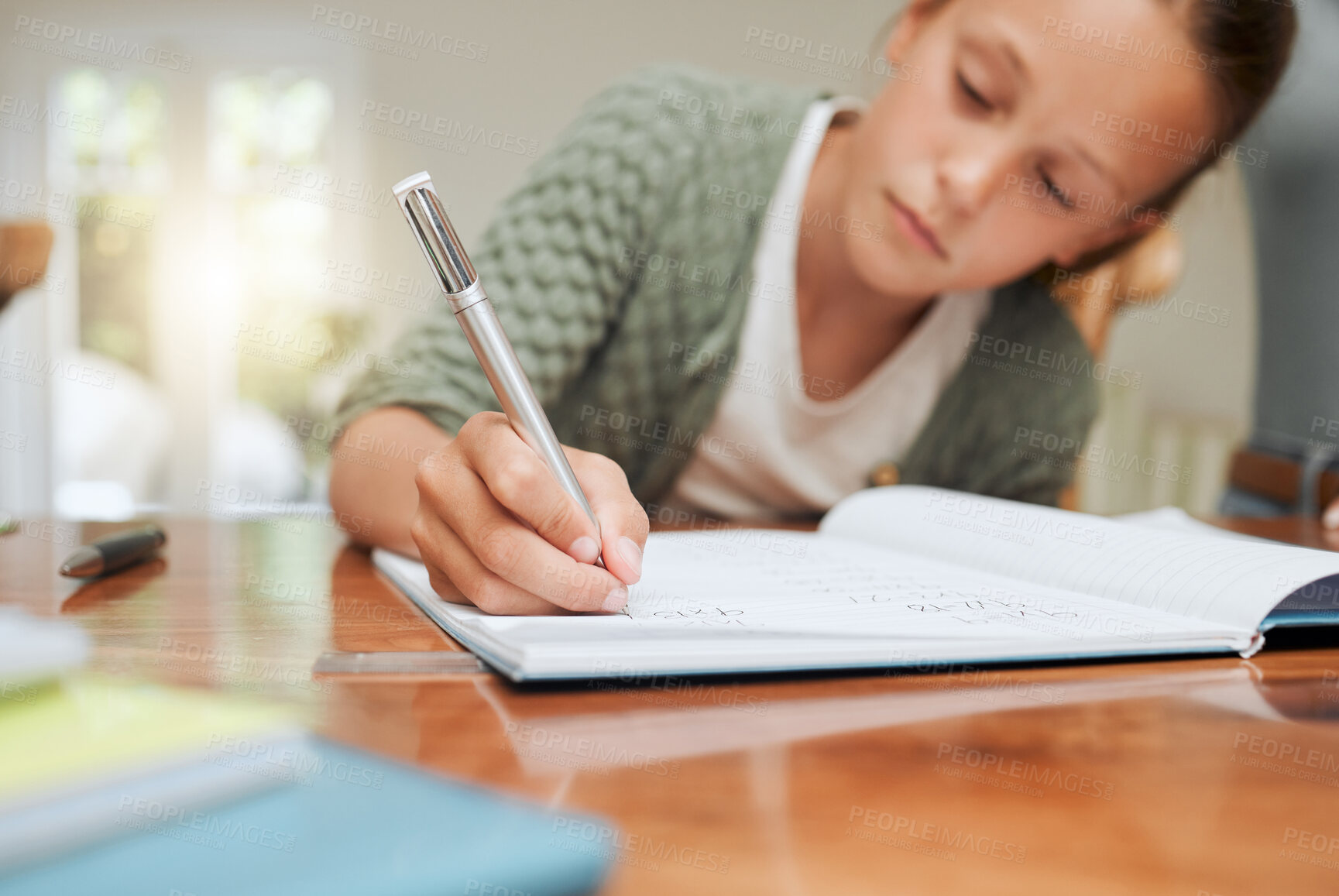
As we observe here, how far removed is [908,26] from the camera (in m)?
0.85

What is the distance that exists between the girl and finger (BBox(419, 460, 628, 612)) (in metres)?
0.13

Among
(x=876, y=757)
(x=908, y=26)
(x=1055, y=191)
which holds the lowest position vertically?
(x=876, y=757)

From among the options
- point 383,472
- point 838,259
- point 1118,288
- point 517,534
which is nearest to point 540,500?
point 517,534

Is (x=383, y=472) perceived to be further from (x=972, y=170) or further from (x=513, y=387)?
(x=972, y=170)

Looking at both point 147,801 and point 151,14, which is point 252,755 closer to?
point 147,801

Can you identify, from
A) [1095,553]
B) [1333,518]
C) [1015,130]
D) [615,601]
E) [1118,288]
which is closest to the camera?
[615,601]

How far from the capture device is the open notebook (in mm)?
297

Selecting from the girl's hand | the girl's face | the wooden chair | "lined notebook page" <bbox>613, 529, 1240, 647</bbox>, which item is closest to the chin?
the girl's face

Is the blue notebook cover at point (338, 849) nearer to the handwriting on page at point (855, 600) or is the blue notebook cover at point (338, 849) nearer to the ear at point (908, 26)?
the handwriting on page at point (855, 600)

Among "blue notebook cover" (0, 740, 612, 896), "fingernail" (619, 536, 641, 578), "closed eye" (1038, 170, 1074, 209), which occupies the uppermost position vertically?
"closed eye" (1038, 170, 1074, 209)

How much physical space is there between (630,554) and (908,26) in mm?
660

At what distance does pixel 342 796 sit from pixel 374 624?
20cm

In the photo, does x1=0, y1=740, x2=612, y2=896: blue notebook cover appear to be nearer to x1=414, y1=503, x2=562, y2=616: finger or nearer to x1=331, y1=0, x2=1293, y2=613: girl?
x1=414, y1=503, x2=562, y2=616: finger

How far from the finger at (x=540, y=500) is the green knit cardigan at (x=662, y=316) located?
232 mm
